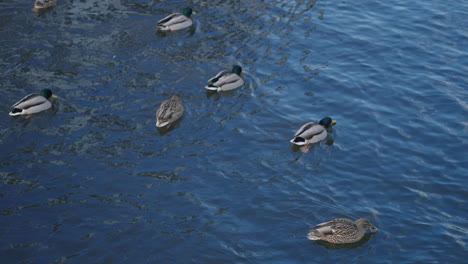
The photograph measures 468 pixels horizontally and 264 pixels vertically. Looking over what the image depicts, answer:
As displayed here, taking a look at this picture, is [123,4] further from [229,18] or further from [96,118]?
[96,118]

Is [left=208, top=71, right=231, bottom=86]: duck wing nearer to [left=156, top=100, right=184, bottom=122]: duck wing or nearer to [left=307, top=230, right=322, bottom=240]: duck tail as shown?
[left=156, top=100, right=184, bottom=122]: duck wing

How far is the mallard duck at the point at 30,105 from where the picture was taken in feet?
56.3

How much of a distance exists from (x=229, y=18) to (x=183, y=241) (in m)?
11.8

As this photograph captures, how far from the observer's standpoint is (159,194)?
14.4 meters

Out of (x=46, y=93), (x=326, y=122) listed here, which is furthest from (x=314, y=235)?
(x=46, y=93)

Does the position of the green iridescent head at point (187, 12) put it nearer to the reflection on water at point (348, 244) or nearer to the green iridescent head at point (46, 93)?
the green iridescent head at point (46, 93)

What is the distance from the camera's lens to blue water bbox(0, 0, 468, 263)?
1332cm

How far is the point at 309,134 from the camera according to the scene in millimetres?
16641

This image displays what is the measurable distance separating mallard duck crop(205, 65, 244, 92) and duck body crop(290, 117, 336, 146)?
3.06m

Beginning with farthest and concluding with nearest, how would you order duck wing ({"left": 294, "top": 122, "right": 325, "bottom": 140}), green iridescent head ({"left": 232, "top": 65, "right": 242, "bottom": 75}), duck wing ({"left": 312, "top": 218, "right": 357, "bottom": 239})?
green iridescent head ({"left": 232, "top": 65, "right": 242, "bottom": 75}) → duck wing ({"left": 294, "top": 122, "right": 325, "bottom": 140}) → duck wing ({"left": 312, "top": 218, "right": 357, "bottom": 239})

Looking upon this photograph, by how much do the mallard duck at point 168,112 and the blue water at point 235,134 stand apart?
287 millimetres

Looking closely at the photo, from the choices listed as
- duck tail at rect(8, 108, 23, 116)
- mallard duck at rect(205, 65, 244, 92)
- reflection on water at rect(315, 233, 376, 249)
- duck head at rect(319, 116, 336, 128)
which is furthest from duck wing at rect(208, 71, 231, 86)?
reflection on water at rect(315, 233, 376, 249)

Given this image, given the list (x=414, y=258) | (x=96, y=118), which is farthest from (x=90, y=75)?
(x=414, y=258)

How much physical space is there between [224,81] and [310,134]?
11.3 ft
